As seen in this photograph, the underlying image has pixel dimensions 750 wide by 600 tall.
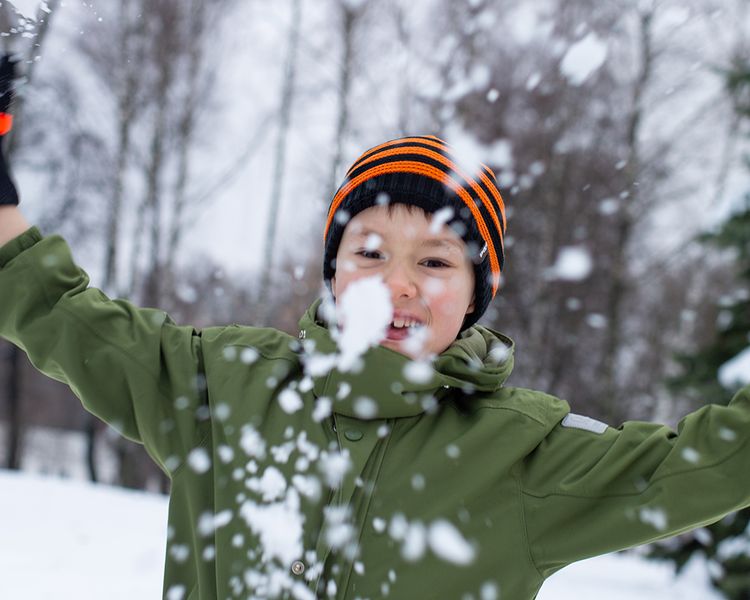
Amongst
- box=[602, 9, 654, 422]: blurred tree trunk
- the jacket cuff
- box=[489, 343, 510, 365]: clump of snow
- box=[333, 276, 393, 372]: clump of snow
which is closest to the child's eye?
box=[333, 276, 393, 372]: clump of snow

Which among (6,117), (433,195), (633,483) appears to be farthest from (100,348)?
(633,483)

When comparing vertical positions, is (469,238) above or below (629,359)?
below

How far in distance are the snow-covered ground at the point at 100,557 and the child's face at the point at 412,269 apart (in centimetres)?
312

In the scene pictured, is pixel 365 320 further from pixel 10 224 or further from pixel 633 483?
pixel 10 224

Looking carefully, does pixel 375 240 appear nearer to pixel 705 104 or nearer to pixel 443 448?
pixel 443 448

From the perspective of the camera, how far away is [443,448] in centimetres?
133

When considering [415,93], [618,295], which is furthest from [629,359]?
[415,93]

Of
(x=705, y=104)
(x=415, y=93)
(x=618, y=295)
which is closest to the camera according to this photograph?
(x=415, y=93)

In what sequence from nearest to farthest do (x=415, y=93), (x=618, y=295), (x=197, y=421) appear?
(x=197, y=421) → (x=415, y=93) → (x=618, y=295)

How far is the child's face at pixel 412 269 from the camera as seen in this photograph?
1.40 m

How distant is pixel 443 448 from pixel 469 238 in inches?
18.3

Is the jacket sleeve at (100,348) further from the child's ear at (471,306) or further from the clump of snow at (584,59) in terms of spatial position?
the clump of snow at (584,59)

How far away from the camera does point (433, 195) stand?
1466mm

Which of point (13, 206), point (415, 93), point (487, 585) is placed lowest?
point (487, 585)
